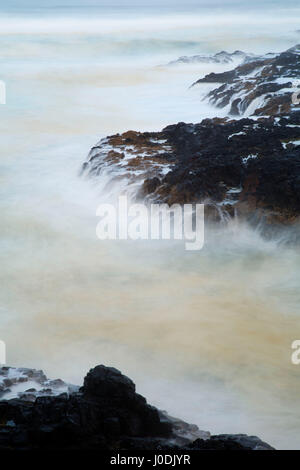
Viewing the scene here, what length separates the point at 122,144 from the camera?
14.4 meters

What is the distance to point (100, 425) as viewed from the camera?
514 centimetres

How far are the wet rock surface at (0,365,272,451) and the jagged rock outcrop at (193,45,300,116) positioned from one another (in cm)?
1073

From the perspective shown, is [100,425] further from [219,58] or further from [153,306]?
[219,58]

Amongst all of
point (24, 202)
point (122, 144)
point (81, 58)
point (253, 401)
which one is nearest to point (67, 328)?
point (253, 401)

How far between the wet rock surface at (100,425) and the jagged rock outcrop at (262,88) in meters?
10.7

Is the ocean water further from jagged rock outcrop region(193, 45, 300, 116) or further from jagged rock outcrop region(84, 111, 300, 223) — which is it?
jagged rock outcrop region(193, 45, 300, 116)

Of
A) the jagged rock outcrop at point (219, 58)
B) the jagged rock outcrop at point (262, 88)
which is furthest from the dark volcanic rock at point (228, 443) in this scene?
the jagged rock outcrop at point (219, 58)

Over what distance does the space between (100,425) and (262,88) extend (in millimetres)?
14319

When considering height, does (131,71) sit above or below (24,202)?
above

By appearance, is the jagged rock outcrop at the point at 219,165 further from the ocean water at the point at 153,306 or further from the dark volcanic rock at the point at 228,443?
the dark volcanic rock at the point at 228,443

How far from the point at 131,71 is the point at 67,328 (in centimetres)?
2584
